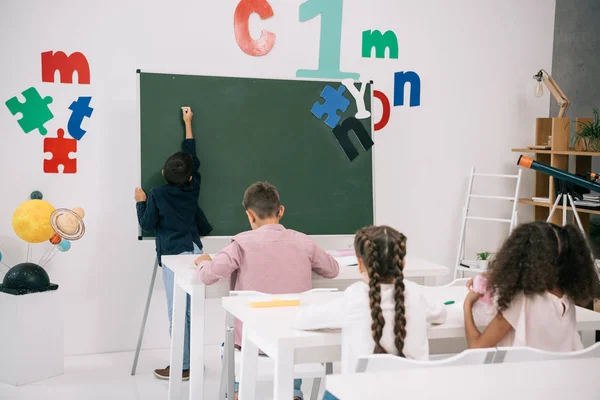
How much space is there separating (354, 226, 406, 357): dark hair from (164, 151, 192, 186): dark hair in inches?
75.4

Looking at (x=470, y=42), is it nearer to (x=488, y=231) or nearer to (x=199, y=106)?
(x=488, y=231)

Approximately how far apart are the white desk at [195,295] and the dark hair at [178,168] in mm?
459

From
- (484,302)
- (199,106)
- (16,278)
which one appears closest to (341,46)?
(199,106)

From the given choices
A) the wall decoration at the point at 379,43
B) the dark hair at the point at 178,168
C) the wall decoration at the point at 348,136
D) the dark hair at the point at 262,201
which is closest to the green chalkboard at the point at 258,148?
the wall decoration at the point at 348,136

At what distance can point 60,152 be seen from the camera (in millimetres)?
4648

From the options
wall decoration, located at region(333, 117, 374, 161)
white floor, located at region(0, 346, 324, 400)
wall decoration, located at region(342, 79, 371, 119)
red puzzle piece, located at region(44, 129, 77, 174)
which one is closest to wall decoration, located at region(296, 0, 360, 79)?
wall decoration, located at region(342, 79, 371, 119)

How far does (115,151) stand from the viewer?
476cm

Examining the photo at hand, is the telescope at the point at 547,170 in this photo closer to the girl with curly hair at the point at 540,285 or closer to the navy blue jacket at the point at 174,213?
the girl with curly hair at the point at 540,285

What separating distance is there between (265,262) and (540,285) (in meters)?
1.24

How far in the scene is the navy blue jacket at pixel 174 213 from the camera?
423cm

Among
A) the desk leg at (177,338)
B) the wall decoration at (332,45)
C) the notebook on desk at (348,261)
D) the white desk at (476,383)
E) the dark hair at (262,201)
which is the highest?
the wall decoration at (332,45)

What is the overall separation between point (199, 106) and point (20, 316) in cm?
154

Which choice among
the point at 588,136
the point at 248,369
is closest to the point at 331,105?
the point at 588,136

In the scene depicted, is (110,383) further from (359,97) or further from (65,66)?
(359,97)
